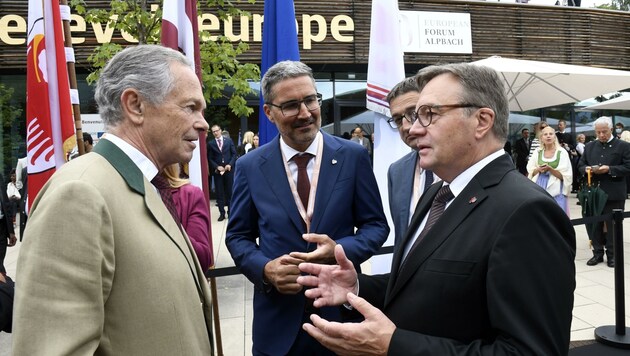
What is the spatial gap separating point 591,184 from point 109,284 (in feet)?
23.9

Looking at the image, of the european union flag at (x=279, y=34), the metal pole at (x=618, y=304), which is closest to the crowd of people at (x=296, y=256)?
the european union flag at (x=279, y=34)

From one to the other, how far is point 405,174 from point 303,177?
807 mm

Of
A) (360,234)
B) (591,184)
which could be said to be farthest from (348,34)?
(360,234)

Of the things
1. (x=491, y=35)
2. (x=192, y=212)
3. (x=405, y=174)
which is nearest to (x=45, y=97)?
(x=192, y=212)

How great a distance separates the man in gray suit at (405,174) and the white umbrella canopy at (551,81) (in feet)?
15.6

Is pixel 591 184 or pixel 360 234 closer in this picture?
pixel 360 234

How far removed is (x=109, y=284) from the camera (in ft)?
3.88

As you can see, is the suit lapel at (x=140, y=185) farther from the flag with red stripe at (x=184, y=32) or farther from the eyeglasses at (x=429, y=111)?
the flag with red stripe at (x=184, y=32)

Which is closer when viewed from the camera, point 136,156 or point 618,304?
point 136,156

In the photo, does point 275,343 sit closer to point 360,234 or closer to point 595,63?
point 360,234

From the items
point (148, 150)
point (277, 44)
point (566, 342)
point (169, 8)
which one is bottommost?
point (566, 342)

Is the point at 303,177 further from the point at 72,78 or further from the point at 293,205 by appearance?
the point at 72,78

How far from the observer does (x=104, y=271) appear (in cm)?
117

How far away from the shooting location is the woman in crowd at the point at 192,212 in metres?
2.66
